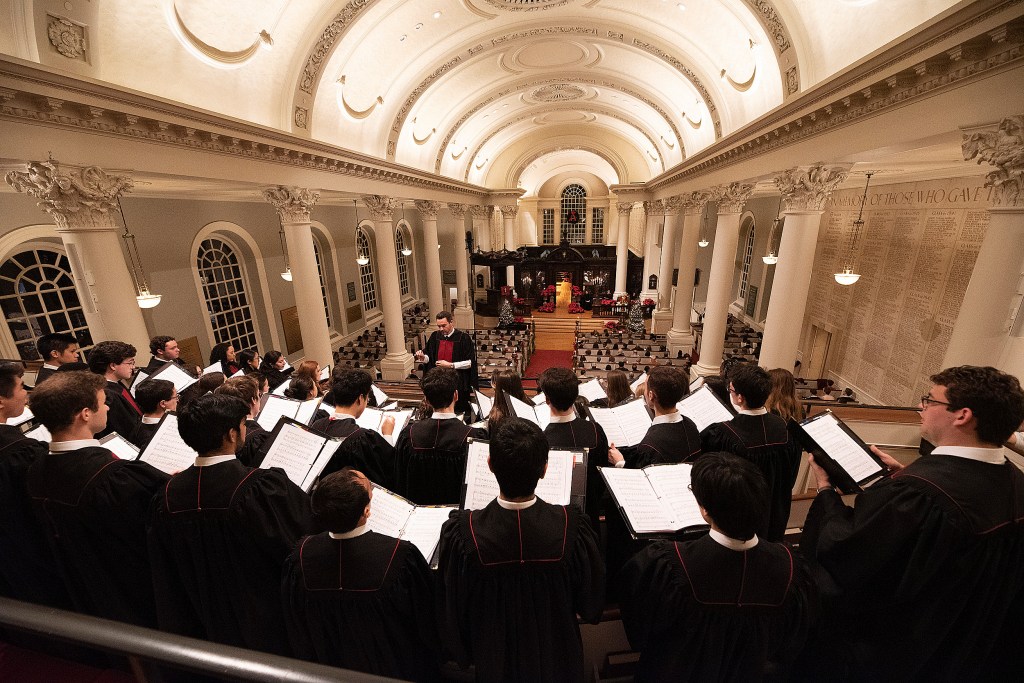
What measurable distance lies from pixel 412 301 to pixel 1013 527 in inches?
918

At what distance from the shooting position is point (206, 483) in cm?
209

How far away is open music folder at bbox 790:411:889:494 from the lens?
2.25 metres

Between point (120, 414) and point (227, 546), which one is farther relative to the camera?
point (120, 414)

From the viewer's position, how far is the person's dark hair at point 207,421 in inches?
80.6

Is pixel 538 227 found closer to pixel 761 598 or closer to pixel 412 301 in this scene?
pixel 412 301

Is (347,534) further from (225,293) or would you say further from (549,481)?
(225,293)

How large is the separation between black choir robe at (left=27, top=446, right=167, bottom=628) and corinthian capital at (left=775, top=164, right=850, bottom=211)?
355 inches

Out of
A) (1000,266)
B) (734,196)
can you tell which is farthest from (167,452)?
(734,196)

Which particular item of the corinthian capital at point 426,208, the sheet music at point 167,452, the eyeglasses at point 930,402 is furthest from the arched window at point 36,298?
the eyeglasses at point 930,402

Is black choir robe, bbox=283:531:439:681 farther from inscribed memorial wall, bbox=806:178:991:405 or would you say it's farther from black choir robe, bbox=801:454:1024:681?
inscribed memorial wall, bbox=806:178:991:405

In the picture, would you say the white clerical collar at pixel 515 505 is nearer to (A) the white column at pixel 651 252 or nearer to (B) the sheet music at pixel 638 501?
(B) the sheet music at pixel 638 501

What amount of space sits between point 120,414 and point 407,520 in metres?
3.64

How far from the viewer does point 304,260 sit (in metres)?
8.64

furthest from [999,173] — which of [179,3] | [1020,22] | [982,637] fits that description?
[179,3]
